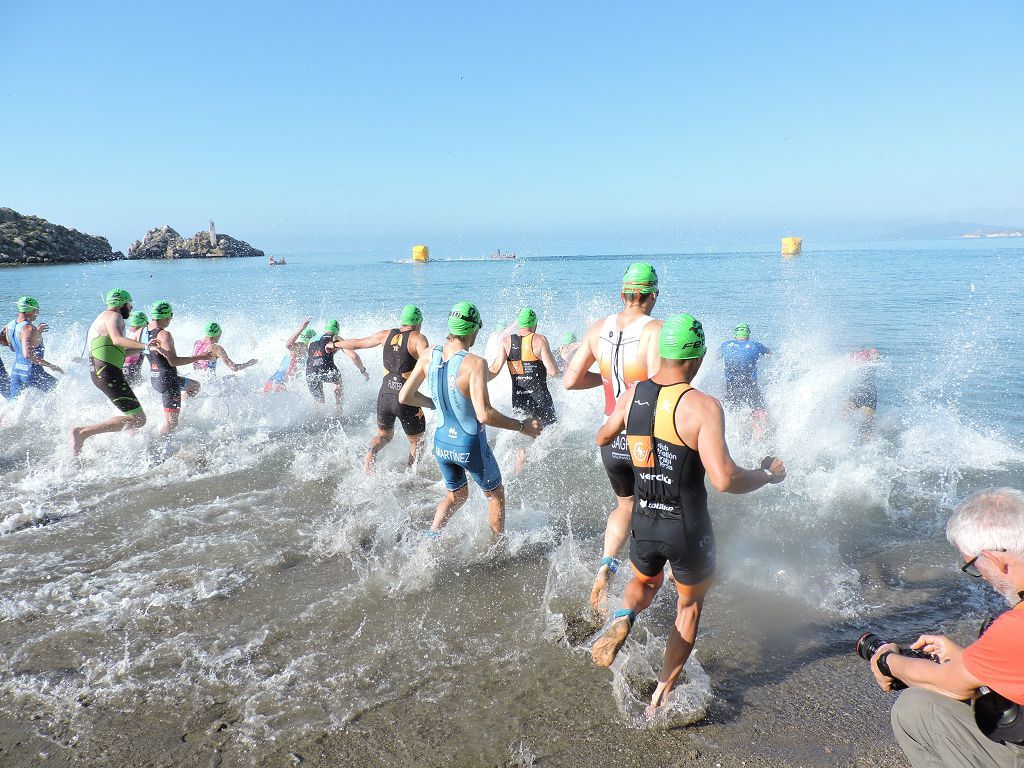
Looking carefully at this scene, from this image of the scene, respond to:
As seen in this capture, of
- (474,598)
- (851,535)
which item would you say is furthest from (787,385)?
(474,598)

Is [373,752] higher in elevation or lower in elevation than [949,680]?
lower

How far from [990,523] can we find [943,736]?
2.87ft

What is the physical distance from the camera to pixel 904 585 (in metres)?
4.43

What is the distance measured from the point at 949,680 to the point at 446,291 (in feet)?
106

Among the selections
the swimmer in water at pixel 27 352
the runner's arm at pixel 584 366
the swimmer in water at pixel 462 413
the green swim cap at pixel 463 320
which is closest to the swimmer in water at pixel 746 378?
the runner's arm at pixel 584 366

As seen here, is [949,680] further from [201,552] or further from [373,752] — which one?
[201,552]

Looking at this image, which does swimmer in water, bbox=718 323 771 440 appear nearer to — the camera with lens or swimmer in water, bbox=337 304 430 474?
swimmer in water, bbox=337 304 430 474

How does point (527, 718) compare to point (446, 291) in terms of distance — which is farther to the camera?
point (446, 291)

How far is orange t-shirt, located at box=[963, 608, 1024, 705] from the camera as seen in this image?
177cm

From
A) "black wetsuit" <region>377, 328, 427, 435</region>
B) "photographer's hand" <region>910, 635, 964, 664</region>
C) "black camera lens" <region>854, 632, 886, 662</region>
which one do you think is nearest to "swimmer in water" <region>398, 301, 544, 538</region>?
"black wetsuit" <region>377, 328, 427, 435</region>

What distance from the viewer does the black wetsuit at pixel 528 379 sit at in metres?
6.75

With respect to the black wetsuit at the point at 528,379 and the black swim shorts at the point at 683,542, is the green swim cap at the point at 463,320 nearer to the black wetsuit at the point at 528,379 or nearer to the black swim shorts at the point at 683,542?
the black swim shorts at the point at 683,542

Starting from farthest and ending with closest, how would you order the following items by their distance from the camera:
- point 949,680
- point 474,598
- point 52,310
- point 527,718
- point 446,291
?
point 446,291 < point 52,310 < point 474,598 < point 527,718 < point 949,680

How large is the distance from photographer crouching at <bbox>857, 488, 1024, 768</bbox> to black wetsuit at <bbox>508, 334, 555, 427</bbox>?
15.6ft
